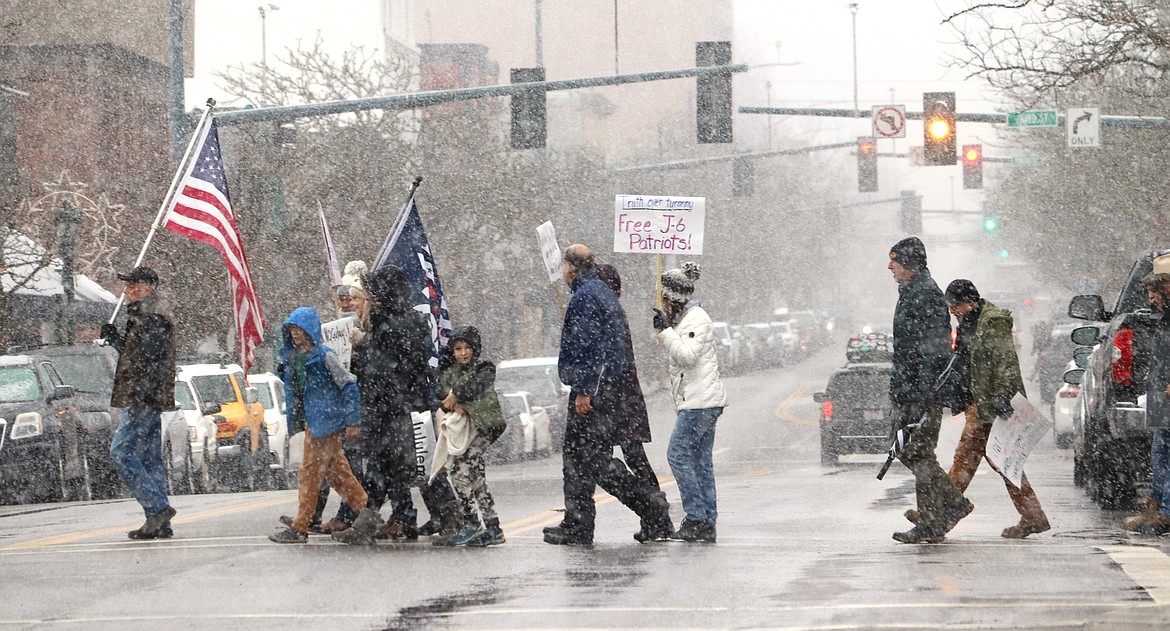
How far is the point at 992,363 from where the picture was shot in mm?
11195

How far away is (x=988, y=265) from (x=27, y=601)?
17752cm

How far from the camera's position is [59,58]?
4528cm

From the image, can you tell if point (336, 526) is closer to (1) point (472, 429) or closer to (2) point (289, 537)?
(2) point (289, 537)

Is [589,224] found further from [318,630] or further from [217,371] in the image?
[318,630]

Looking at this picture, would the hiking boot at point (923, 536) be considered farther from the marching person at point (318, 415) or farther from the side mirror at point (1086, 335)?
the side mirror at point (1086, 335)

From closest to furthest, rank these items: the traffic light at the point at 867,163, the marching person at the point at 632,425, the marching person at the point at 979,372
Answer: the marching person at the point at 632,425
the marching person at the point at 979,372
the traffic light at the point at 867,163

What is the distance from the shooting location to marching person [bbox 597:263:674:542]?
10.9m

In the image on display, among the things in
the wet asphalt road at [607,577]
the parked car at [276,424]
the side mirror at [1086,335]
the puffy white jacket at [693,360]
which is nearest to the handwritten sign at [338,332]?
the wet asphalt road at [607,577]

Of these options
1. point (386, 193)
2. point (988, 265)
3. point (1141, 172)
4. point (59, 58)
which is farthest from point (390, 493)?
point (988, 265)

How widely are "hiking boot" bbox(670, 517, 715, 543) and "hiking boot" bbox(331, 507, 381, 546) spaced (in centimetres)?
186

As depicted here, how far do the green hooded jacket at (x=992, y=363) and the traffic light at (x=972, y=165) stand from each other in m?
25.3

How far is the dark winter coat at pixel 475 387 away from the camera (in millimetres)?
10953

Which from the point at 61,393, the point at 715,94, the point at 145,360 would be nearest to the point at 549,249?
the point at 61,393

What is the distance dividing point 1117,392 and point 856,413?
1124 cm
